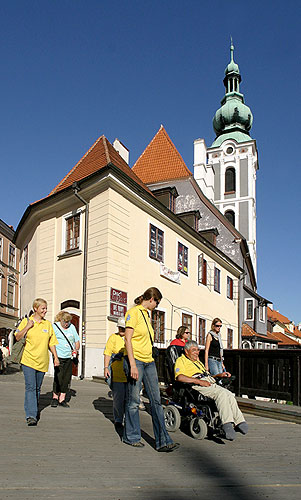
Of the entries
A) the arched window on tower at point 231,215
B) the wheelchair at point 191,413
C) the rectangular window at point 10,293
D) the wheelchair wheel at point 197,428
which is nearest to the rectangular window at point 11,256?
the rectangular window at point 10,293

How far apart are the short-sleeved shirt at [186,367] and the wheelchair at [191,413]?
169 millimetres

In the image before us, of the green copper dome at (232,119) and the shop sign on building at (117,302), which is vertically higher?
the green copper dome at (232,119)

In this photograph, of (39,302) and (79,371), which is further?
(79,371)

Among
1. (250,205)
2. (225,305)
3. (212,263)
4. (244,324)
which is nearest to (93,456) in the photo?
(212,263)

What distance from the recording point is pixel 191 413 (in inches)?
259

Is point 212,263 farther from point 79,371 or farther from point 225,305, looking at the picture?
point 79,371

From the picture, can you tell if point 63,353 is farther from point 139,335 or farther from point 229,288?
point 229,288

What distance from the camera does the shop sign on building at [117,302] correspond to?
1570 centimetres

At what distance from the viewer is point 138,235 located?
57.9 feet

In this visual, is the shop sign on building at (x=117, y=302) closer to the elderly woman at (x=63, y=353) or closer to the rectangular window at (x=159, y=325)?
the rectangular window at (x=159, y=325)

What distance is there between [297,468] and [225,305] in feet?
77.8

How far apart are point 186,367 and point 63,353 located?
8.27 ft

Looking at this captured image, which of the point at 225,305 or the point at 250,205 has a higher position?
the point at 250,205

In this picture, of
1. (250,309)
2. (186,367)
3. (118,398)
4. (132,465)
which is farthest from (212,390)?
(250,309)
